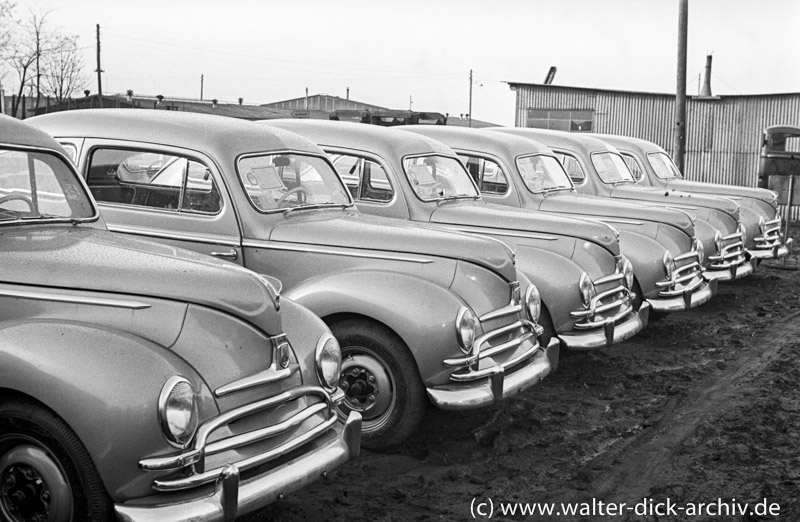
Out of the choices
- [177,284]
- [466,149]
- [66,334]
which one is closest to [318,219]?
[177,284]

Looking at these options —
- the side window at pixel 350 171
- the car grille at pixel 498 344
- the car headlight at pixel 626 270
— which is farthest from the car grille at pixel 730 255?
the car grille at pixel 498 344

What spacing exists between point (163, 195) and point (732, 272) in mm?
8064

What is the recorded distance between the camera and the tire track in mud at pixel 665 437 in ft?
17.2

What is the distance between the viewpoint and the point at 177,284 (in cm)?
404

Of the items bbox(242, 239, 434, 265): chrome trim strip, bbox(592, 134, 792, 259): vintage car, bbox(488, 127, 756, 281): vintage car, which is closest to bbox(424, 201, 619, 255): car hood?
bbox(242, 239, 434, 265): chrome trim strip

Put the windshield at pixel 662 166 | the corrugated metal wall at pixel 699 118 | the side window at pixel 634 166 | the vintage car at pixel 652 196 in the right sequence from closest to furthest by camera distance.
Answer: the vintage car at pixel 652 196 → the side window at pixel 634 166 → the windshield at pixel 662 166 → the corrugated metal wall at pixel 699 118

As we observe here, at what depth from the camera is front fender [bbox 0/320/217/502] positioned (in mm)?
3496

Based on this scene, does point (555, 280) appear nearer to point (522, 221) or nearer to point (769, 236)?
point (522, 221)

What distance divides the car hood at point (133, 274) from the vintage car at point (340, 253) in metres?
1.42

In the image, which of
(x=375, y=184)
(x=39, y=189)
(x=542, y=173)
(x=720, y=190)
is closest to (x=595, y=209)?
(x=542, y=173)

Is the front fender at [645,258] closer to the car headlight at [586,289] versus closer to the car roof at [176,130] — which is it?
the car headlight at [586,289]

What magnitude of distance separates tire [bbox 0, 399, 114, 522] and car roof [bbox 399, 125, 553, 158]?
21.4 feet

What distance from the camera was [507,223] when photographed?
319 inches

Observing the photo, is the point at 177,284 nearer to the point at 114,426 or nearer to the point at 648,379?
the point at 114,426
